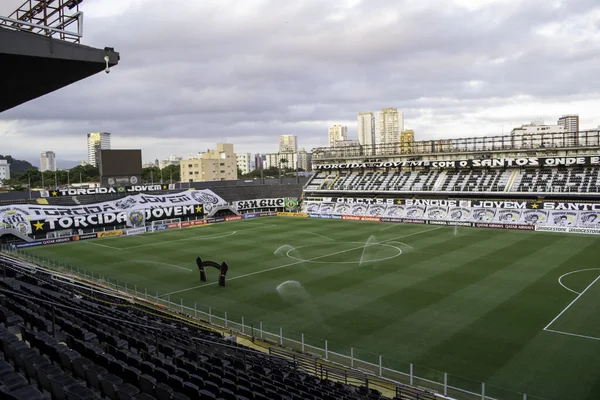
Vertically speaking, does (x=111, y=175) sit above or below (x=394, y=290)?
above

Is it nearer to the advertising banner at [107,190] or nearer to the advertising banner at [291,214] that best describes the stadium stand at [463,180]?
the advertising banner at [291,214]

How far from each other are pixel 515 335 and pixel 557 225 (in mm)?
35136

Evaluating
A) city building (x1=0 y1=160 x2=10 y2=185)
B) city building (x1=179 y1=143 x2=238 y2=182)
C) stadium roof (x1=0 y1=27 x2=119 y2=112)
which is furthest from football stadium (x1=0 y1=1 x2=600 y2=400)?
city building (x1=0 y1=160 x2=10 y2=185)

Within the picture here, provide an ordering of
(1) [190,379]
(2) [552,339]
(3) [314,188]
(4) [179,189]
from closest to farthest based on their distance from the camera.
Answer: (1) [190,379], (2) [552,339], (4) [179,189], (3) [314,188]

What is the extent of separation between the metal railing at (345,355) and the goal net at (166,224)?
3187cm

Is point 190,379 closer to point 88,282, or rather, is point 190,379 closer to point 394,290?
point 394,290

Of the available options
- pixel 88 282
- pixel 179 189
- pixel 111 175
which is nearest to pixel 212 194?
pixel 179 189

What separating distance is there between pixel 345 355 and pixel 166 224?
158ft

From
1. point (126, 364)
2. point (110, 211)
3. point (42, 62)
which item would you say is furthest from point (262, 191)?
point (42, 62)

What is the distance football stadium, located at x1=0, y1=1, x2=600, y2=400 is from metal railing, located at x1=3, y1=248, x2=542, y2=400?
8cm

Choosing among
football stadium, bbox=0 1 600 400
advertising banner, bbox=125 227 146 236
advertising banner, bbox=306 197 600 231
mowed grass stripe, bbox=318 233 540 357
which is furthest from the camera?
advertising banner, bbox=125 227 146 236

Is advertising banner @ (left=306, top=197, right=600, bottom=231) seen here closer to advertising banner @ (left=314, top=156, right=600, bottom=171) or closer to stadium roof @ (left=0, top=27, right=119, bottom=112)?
advertising banner @ (left=314, top=156, right=600, bottom=171)

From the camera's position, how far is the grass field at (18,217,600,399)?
61.0 feet

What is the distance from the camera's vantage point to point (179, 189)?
74.6m
